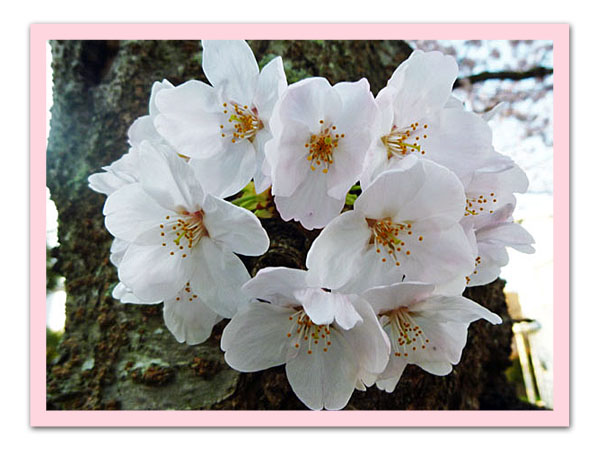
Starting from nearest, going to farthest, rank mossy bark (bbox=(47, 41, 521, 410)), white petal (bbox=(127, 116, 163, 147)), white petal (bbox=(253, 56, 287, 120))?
white petal (bbox=(253, 56, 287, 120)) < white petal (bbox=(127, 116, 163, 147)) < mossy bark (bbox=(47, 41, 521, 410))

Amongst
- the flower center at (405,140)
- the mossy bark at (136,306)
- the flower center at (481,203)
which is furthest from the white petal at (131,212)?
the flower center at (481,203)

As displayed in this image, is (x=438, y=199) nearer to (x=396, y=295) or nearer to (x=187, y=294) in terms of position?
(x=396, y=295)

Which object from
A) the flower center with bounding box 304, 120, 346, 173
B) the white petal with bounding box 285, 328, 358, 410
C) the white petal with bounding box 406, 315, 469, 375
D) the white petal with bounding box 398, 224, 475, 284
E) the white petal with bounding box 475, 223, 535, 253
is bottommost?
the white petal with bounding box 285, 328, 358, 410

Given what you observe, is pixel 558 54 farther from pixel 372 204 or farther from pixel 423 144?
pixel 372 204

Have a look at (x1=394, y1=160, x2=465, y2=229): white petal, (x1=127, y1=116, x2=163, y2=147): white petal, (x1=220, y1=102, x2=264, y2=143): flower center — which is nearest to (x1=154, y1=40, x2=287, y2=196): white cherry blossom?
(x1=220, y1=102, x2=264, y2=143): flower center

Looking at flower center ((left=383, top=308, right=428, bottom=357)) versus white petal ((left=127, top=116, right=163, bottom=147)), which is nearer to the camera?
flower center ((left=383, top=308, right=428, bottom=357))

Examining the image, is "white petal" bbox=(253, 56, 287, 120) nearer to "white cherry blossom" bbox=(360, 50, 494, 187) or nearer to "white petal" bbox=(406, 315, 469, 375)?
"white cherry blossom" bbox=(360, 50, 494, 187)
